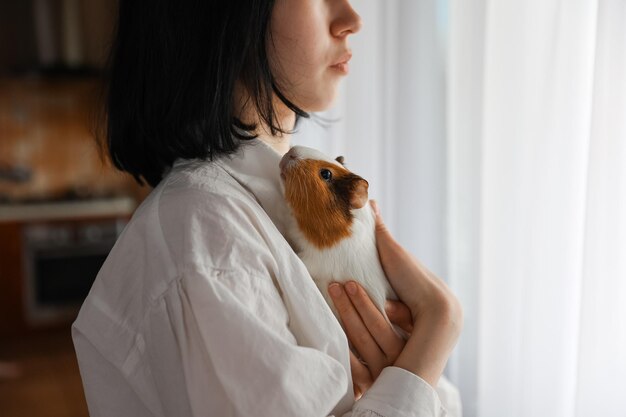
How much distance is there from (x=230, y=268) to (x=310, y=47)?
388 millimetres

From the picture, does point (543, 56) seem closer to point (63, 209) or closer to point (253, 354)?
point (253, 354)

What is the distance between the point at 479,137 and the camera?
135 cm

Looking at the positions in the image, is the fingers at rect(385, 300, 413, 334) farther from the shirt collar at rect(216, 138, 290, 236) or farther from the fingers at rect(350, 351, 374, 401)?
Answer: the shirt collar at rect(216, 138, 290, 236)

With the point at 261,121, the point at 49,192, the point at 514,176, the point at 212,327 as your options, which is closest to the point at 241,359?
the point at 212,327

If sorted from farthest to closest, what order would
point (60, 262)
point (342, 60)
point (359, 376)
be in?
point (60, 262) < point (342, 60) < point (359, 376)

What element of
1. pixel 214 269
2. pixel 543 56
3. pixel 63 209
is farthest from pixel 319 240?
pixel 63 209

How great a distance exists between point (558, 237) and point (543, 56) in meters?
0.37

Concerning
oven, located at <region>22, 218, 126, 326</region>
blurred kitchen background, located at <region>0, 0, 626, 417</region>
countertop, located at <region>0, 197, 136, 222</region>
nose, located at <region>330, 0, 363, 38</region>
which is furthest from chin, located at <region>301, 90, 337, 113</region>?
countertop, located at <region>0, 197, 136, 222</region>

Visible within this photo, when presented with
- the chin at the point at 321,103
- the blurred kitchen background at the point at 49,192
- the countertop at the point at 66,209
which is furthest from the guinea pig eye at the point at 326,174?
the countertop at the point at 66,209

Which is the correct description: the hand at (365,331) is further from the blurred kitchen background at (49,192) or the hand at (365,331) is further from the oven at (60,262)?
the oven at (60,262)

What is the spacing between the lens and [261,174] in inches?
36.0

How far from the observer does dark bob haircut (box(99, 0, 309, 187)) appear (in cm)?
84

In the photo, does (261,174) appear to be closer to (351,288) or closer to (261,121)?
(261,121)

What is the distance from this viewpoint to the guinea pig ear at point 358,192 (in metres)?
0.90
